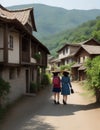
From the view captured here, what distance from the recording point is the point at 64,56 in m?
71.2

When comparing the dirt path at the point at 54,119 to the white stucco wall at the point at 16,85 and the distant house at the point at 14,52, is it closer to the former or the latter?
the white stucco wall at the point at 16,85

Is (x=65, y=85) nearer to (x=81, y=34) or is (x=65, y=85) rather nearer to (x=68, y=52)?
(x=68, y=52)

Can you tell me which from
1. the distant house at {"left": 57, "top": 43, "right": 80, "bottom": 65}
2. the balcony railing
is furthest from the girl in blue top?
the distant house at {"left": 57, "top": 43, "right": 80, "bottom": 65}

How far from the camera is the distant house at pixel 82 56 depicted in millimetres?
49469

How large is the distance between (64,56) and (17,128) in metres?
59.3

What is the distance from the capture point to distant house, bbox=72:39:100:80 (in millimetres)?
49469

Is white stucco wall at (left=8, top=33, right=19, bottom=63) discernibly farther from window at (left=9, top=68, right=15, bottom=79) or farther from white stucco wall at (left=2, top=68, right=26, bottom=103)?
window at (left=9, top=68, right=15, bottom=79)

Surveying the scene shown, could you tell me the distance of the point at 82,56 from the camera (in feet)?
179

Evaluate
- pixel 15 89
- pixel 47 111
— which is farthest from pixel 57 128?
pixel 15 89

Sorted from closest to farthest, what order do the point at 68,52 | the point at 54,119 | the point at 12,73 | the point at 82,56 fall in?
the point at 54,119 < the point at 12,73 < the point at 82,56 < the point at 68,52

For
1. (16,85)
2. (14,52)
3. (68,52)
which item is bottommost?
(16,85)

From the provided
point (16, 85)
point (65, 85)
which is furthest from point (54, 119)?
point (16, 85)

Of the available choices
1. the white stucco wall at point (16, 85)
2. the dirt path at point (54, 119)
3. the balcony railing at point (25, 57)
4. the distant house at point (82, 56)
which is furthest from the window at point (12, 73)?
the distant house at point (82, 56)

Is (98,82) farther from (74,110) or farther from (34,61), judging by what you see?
(34,61)
